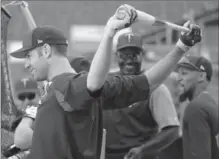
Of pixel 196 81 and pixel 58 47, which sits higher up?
pixel 58 47

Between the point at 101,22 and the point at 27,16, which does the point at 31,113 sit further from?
the point at 101,22

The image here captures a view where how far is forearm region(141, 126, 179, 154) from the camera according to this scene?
3.67 meters

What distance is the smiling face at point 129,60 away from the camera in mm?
3953

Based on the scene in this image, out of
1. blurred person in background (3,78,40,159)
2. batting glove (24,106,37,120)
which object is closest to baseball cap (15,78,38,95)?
blurred person in background (3,78,40,159)

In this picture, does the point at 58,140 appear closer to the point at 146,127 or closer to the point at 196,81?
the point at 146,127

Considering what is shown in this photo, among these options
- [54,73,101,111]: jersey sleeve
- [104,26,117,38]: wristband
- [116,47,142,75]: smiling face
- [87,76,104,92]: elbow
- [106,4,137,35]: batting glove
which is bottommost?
[116,47,142,75]: smiling face

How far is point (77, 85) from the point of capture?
231 centimetres

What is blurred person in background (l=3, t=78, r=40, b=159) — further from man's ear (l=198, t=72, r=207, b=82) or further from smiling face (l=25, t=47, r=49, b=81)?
man's ear (l=198, t=72, r=207, b=82)

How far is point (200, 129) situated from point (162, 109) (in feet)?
1.25

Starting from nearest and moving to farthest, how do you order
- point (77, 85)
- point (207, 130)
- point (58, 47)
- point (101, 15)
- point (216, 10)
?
1. point (77, 85)
2. point (58, 47)
3. point (207, 130)
4. point (216, 10)
5. point (101, 15)

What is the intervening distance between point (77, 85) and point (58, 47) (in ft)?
1.13

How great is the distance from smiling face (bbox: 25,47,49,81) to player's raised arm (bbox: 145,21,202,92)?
530mm

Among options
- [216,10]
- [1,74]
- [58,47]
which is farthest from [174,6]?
[58,47]

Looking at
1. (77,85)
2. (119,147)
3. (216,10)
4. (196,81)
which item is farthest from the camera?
(216,10)
